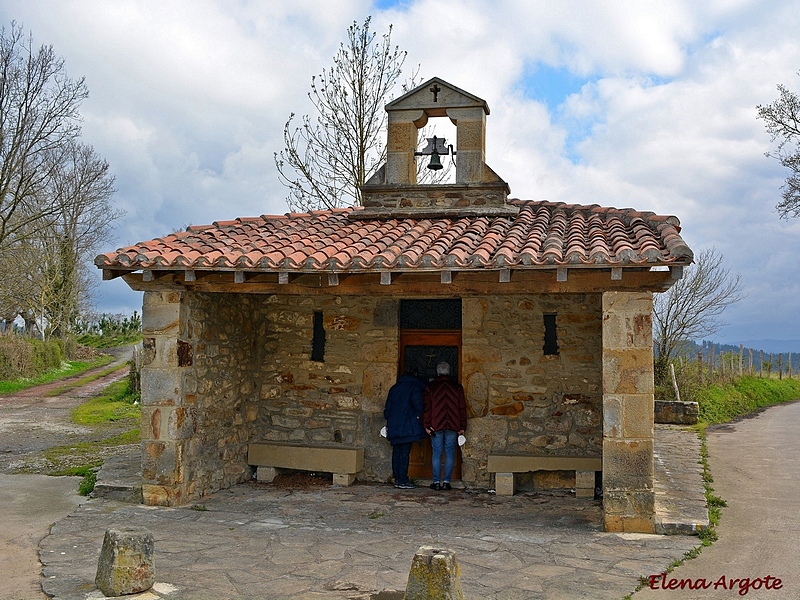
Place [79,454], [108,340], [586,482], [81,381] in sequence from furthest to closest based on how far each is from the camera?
[108,340] < [81,381] < [79,454] < [586,482]

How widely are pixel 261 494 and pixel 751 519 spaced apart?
203 inches

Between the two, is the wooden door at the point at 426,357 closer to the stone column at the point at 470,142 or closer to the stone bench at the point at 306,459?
the stone bench at the point at 306,459

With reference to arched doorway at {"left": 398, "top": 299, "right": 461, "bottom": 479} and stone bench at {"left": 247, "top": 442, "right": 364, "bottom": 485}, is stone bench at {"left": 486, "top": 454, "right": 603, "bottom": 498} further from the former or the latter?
stone bench at {"left": 247, "top": 442, "right": 364, "bottom": 485}

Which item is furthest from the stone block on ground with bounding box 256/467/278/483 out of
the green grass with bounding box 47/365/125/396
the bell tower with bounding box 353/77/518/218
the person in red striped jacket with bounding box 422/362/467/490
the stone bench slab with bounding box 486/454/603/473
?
the green grass with bounding box 47/365/125/396

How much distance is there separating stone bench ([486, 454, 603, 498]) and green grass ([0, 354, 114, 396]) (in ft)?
50.4

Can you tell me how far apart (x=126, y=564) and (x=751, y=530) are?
17.9 ft

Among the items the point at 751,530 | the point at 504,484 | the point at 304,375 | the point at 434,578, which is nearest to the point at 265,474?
the point at 304,375

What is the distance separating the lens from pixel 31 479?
8.87 meters

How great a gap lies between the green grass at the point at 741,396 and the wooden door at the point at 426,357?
8.27 m

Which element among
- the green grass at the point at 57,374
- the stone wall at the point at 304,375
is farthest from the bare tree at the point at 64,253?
the stone wall at the point at 304,375

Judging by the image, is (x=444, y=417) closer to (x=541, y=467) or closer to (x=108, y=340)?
(x=541, y=467)

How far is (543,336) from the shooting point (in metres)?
8.77

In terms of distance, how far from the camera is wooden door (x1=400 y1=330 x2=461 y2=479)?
9.18m

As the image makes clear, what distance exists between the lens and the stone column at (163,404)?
7.51 metres
